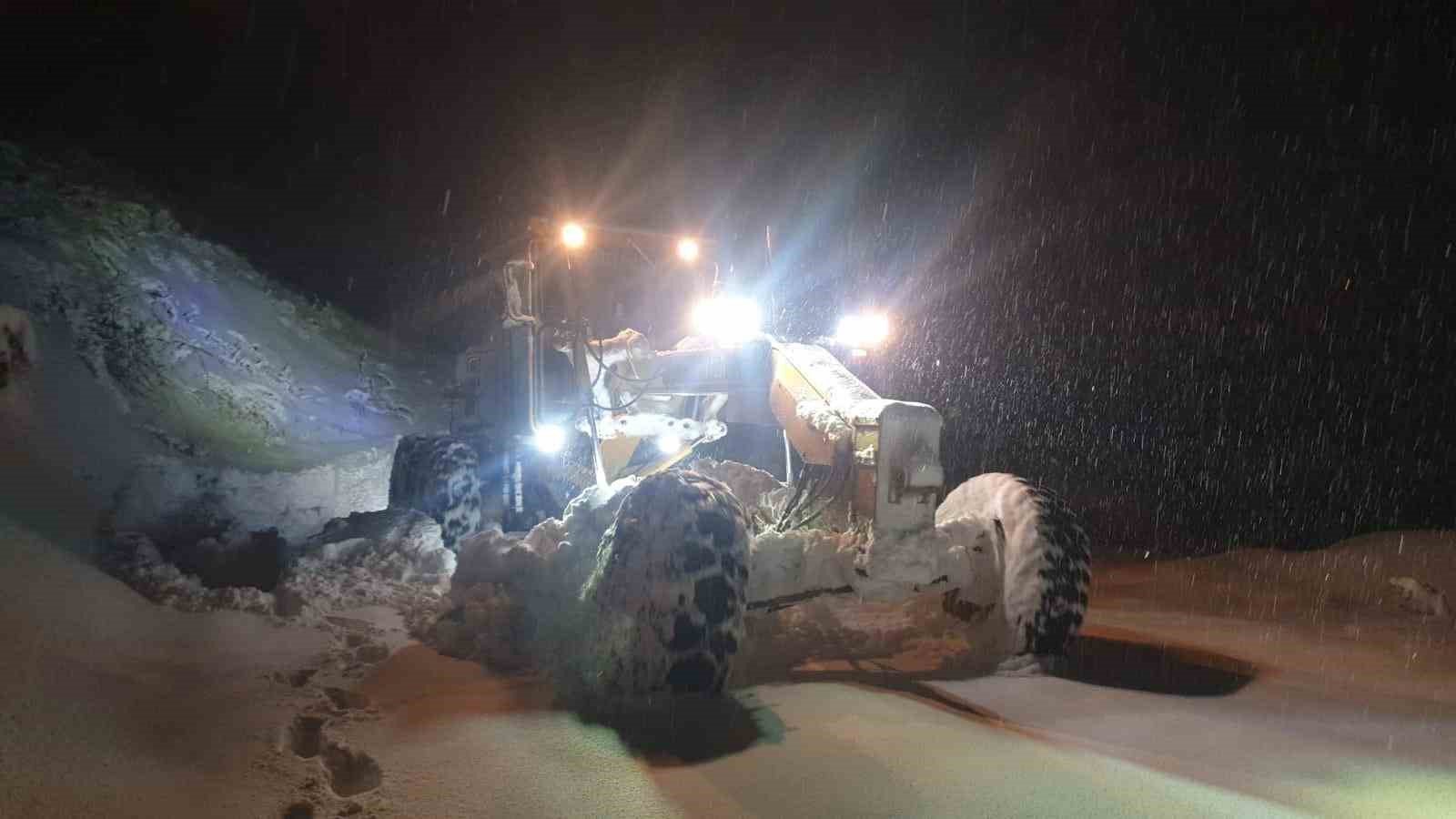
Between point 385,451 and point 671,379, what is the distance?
32.2 ft

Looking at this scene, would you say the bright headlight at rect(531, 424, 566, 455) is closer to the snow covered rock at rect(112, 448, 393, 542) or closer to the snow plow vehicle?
the snow plow vehicle

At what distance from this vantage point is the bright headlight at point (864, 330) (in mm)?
6187

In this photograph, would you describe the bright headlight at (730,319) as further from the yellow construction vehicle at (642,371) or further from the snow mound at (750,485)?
the snow mound at (750,485)

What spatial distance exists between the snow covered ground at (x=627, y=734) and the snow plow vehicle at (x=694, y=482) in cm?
48

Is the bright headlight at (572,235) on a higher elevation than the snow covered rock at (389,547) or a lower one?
higher

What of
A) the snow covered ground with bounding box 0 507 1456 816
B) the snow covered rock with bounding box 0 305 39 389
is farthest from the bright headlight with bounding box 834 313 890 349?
the snow covered rock with bounding box 0 305 39 389

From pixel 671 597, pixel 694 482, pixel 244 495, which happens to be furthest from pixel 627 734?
pixel 244 495

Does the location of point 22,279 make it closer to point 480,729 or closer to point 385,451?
point 385,451

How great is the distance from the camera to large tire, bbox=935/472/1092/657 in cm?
480

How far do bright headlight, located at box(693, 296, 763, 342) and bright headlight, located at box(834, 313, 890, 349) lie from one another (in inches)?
32.2

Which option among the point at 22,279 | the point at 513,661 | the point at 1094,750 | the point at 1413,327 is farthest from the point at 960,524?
the point at 1413,327

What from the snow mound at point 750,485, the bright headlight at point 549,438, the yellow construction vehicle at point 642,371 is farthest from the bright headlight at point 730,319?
the bright headlight at point 549,438

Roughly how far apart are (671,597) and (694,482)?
605mm

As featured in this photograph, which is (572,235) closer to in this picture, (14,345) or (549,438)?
(549,438)
